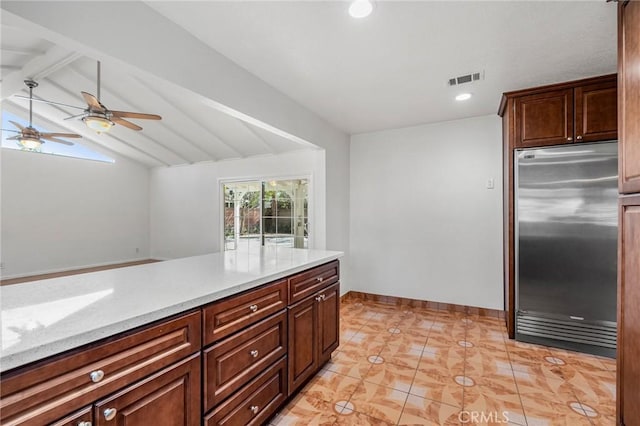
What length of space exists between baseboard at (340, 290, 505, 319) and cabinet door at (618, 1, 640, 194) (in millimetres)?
2486

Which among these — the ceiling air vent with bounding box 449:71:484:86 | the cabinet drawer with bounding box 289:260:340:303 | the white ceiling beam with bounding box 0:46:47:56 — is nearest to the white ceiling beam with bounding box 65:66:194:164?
the white ceiling beam with bounding box 0:46:47:56

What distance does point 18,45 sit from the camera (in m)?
3.12

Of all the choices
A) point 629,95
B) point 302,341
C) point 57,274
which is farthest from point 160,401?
point 57,274

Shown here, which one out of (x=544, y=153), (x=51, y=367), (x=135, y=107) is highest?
(x=135, y=107)

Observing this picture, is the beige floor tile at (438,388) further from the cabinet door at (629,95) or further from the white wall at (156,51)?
the white wall at (156,51)

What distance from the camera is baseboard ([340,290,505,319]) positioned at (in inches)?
135

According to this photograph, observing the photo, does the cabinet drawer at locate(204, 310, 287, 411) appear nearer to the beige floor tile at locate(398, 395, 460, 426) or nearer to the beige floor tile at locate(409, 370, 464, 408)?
the beige floor tile at locate(398, 395, 460, 426)

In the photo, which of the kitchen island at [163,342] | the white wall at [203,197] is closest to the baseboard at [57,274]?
the white wall at [203,197]

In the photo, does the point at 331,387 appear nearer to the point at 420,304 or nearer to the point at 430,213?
the point at 420,304

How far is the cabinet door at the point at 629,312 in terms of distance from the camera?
1257 millimetres

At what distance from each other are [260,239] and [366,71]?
3389mm

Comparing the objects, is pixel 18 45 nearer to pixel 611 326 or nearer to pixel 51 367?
pixel 51 367

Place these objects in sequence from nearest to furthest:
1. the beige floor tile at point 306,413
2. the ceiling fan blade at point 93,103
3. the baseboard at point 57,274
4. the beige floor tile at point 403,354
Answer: the beige floor tile at point 306,413, the beige floor tile at point 403,354, the ceiling fan blade at point 93,103, the baseboard at point 57,274

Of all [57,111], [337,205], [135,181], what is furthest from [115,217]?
[337,205]
